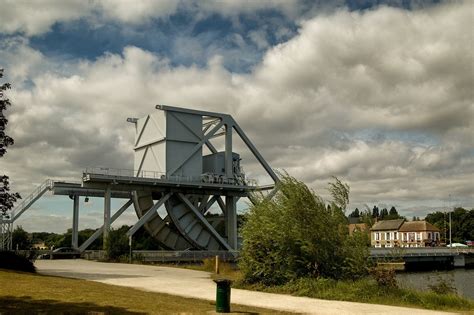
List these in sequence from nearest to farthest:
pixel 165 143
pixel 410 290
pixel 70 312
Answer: pixel 70 312 → pixel 410 290 → pixel 165 143

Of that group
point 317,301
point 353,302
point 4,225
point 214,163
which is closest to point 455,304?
point 353,302

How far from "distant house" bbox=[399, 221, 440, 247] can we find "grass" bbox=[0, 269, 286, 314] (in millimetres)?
109230

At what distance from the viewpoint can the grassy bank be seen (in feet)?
63.1

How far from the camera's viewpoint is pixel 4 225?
4731 cm

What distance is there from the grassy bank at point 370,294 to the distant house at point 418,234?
10404 cm

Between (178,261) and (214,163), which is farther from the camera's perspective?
(214,163)

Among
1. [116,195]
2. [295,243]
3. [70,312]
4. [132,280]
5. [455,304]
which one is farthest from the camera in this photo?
[116,195]

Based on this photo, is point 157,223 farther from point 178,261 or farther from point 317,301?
point 317,301

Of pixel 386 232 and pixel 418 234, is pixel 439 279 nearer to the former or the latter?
pixel 418 234

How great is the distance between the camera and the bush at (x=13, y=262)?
27342 mm

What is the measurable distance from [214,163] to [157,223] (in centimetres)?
958

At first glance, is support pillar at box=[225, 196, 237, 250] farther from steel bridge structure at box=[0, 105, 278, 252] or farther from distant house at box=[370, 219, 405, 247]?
distant house at box=[370, 219, 405, 247]

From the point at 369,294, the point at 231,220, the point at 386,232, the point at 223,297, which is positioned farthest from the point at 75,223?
the point at 386,232

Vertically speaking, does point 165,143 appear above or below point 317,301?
above
